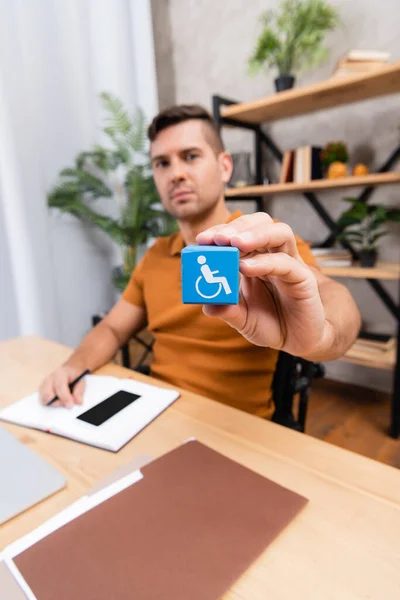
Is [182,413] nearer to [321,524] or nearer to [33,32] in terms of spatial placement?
[321,524]

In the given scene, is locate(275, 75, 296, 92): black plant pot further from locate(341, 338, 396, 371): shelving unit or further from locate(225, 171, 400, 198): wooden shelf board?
locate(341, 338, 396, 371): shelving unit

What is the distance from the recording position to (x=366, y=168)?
1.82 metres

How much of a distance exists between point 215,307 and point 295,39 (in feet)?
5.95

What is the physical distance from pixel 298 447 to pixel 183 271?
356 mm

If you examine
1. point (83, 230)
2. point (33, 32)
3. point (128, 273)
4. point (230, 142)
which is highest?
point (33, 32)

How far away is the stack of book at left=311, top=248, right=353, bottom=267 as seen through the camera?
1.83 meters

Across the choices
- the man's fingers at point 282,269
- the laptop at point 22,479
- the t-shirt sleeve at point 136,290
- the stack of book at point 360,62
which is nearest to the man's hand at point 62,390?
the laptop at point 22,479

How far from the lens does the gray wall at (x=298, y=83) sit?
1.83 metres

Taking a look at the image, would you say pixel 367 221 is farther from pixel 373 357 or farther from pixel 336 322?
pixel 336 322

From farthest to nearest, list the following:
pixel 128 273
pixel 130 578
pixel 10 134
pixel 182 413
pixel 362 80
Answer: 1. pixel 128 273
2. pixel 10 134
3. pixel 362 80
4. pixel 182 413
5. pixel 130 578

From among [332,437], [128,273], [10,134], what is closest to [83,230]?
[128,273]

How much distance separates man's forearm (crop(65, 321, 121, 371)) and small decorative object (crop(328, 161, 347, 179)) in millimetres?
1257

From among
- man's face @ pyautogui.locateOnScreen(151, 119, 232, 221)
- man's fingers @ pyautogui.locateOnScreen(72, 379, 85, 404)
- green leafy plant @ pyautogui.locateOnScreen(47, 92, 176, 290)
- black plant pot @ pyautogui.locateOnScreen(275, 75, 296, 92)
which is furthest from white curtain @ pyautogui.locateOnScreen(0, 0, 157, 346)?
man's fingers @ pyautogui.locateOnScreen(72, 379, 85, 404)

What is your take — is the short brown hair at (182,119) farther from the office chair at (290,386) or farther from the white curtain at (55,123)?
the white curtain at (55,123)
